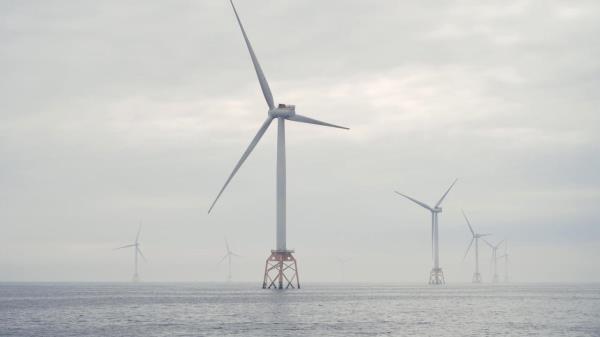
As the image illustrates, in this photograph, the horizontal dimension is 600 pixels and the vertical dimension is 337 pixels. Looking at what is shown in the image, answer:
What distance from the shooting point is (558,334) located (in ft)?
301

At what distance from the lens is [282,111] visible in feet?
569

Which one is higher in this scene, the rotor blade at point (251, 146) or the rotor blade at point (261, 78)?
the rotor blade at point (261, 78)

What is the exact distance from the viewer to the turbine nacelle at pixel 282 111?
17350 centimetres

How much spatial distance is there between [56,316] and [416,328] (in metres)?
58.7

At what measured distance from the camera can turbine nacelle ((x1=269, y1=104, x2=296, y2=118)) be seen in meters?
174

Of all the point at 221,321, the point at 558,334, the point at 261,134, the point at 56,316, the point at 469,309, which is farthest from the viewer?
the point at 261,134

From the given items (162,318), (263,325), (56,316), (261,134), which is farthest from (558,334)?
(261,134)

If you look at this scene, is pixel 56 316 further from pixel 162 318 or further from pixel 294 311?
pixel 294 311

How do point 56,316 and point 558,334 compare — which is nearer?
point 558,334

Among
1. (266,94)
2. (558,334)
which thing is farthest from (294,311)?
(266,94)

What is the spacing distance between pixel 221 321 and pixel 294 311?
2137 centimetres

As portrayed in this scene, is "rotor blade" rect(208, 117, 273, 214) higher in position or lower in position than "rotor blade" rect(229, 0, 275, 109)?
lower

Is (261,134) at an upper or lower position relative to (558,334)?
upper

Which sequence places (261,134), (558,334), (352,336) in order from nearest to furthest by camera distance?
(352,336) → (558,334) → (261,134)
